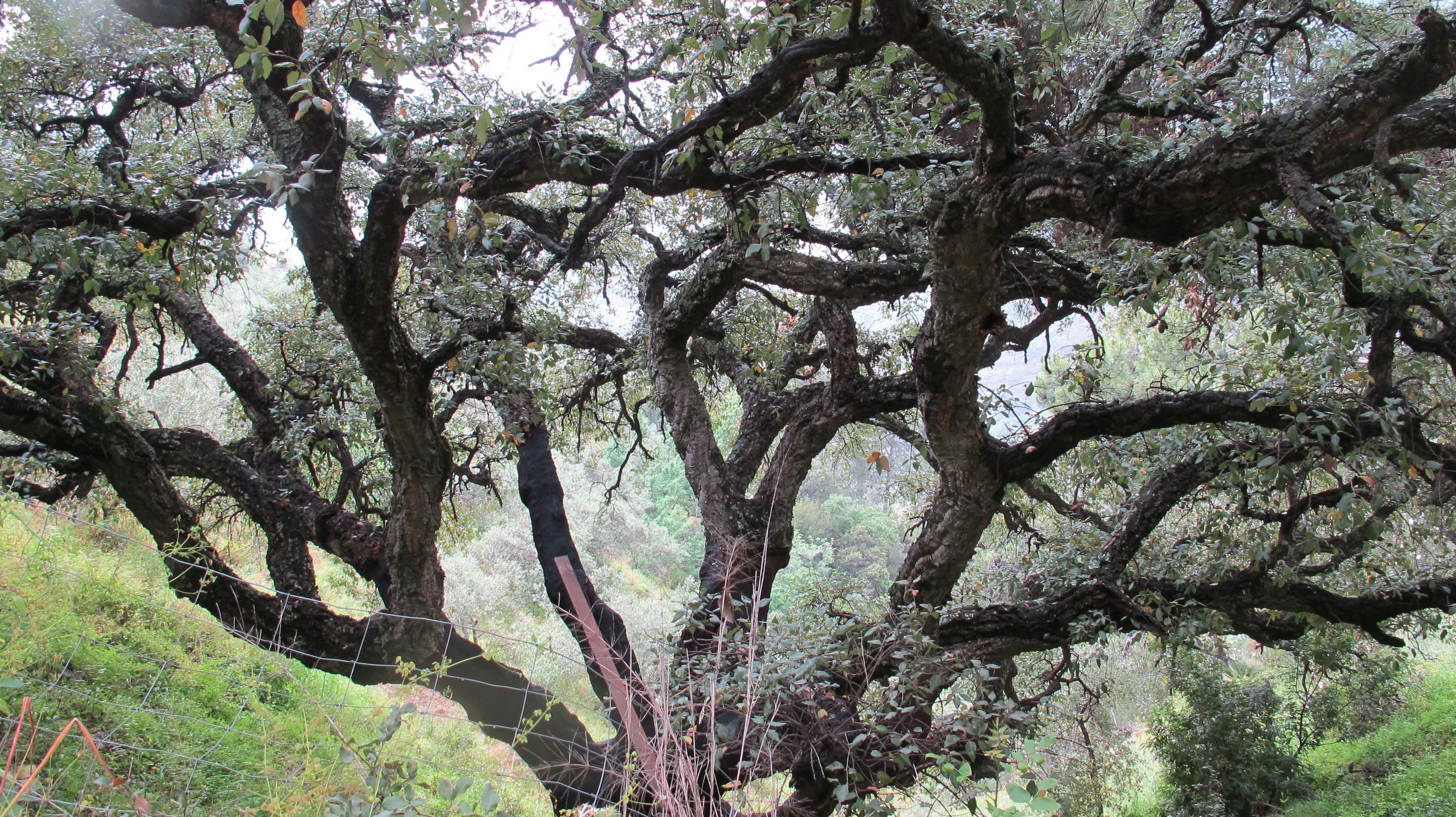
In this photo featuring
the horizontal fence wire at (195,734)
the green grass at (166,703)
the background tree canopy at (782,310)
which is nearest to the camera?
the horizontal fence wire at (195,734)

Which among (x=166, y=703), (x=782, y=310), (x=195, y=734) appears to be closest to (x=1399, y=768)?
(x=782, y=310)

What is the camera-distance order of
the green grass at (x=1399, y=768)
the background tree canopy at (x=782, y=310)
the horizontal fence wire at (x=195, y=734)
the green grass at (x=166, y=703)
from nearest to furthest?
the horizontal fence wire at (x=195, y=734) < the green grass at (x=166, y=703) < the background tree canopy at (x=782, y=310) < the green grass at (x=1399, y=768)

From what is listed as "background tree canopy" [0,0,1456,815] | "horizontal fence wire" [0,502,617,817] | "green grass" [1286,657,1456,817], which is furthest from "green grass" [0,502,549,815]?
"green grass" [1286,657,1456,817]

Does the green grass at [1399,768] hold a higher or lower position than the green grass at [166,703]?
higher

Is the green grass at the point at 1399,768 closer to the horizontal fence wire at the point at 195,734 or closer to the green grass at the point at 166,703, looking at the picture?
the horizontal fence wire at the point at 195,734

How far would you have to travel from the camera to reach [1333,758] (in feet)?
28.1

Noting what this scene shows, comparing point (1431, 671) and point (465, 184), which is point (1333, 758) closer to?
point (1431, 671)

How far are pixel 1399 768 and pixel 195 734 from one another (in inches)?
394

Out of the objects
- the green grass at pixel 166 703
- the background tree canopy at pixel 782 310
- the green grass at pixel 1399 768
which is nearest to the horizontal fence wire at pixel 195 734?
the green grass at pixel 166 703

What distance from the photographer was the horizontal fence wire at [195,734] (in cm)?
204

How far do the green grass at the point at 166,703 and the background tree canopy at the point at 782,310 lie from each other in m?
0.25

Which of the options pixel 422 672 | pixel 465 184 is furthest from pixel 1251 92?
pixel 422 672

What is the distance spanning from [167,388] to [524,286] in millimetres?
13843

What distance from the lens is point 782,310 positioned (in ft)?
20.6
